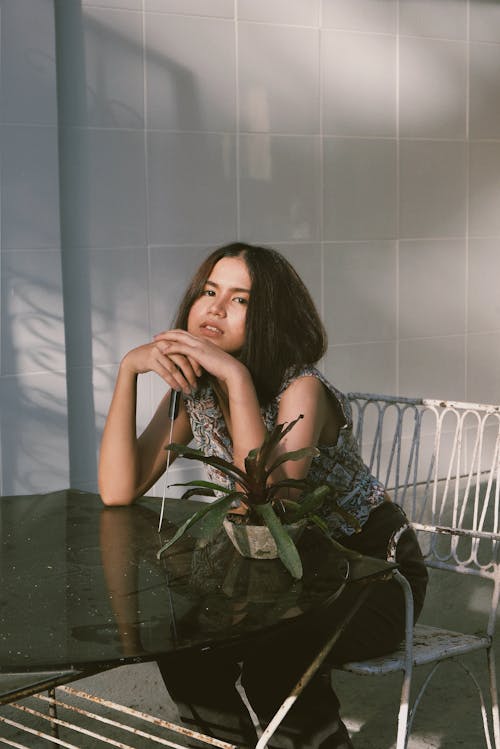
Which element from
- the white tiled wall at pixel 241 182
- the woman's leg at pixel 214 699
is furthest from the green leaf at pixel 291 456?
Answer: the white tiled wall at pixel 241 182

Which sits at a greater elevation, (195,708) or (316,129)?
(316,129)

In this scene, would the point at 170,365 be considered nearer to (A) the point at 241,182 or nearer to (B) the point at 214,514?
(B) the point at 214,514

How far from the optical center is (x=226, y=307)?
210 cm

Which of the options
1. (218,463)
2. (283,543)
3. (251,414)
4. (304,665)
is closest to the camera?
(283,543)

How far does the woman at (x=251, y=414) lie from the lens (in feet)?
6.25

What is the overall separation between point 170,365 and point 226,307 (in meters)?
0.18

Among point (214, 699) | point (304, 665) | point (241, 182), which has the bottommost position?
point (214, 699)

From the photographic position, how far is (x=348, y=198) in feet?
12.6

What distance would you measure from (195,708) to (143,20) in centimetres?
219

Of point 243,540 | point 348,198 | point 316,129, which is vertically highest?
point 316,129

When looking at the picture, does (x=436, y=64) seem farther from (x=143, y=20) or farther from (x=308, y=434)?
(x=308, y=434)

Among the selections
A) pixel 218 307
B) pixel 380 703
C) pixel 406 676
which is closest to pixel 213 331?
pixel 218 307

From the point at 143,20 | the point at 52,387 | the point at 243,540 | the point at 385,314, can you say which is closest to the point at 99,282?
the point at 52,387

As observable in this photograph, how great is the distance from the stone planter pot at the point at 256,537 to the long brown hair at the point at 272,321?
497 millimetres
